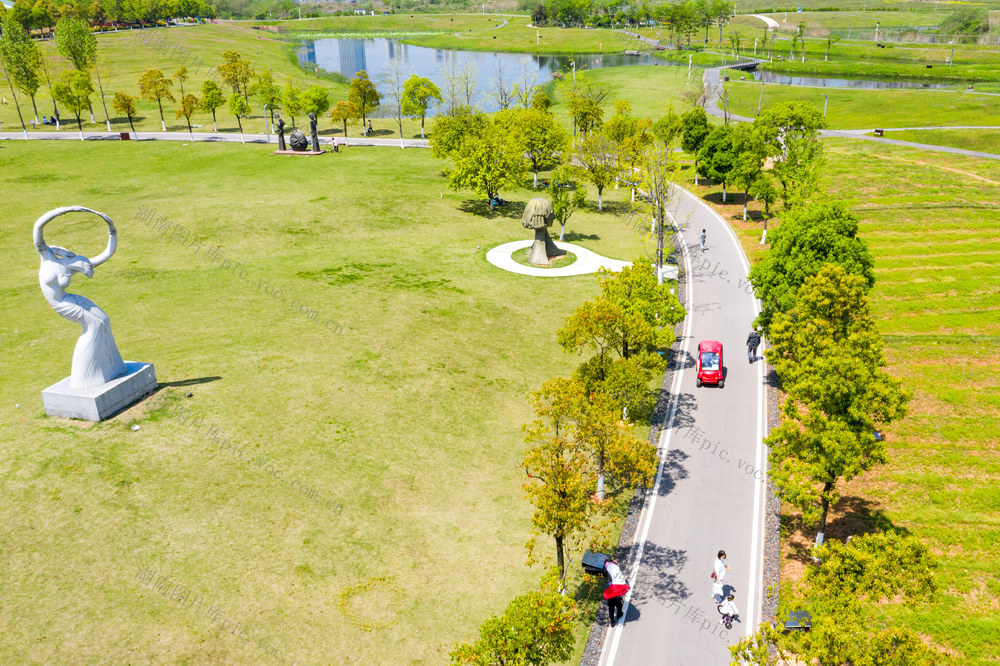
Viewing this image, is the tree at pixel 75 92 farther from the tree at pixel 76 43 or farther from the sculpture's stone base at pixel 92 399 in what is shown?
the sculpture's stone base at pixel 92 399

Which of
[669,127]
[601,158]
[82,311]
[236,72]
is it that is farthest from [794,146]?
[236,72]

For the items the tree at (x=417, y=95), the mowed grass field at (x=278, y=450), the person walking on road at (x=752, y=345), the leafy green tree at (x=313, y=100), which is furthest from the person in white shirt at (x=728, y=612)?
the leafy green tree at (x=313, y=100)

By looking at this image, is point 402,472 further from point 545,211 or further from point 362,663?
point 545,211

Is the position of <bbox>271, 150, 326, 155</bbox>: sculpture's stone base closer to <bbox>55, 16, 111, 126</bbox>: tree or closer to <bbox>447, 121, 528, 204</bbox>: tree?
<bbox>447, 121, 528, 204</bbox>: tree

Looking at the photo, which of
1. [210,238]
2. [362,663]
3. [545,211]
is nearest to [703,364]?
[545,211]

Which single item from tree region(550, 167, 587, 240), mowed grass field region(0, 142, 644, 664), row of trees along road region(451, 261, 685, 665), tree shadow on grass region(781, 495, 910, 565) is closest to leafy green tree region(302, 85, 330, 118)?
mowed grass field region(0, 142, 644, 664)

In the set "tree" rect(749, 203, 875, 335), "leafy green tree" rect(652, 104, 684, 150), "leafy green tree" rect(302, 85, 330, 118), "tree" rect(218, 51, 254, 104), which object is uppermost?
"tree" rect(218, 51, 254, 104)
